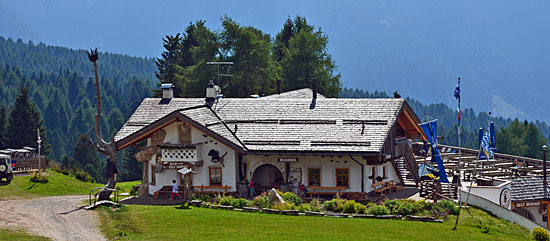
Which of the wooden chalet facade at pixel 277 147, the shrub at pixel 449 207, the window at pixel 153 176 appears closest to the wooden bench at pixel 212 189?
A: the wooden chalet facade at pixel 277 147

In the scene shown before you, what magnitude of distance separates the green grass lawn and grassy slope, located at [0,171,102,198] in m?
9.83

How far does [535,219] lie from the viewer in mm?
41938

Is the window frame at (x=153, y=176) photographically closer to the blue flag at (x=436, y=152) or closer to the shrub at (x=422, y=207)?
the shrub at (x=422, y=207)

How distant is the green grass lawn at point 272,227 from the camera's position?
2673 centimetres

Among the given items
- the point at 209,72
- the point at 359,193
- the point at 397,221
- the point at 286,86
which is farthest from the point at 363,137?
the point at 286,86

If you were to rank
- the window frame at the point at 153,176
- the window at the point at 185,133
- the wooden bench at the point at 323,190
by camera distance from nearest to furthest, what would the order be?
1. the wooden bench at the point at 323,190
2. the window at the point at 185,133
3. the window frame at the point at 153,176

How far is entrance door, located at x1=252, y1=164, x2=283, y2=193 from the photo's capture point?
39.5 meters

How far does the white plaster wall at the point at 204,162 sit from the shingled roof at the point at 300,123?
2.43 ft

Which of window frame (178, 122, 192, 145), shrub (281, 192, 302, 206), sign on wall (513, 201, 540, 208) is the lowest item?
sign on wall (513, 201, 540, 208)

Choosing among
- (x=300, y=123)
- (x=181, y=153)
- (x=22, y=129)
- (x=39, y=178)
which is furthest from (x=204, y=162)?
(x=22, y=129)

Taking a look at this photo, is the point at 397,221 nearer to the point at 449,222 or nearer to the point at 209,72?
the point at 449,222

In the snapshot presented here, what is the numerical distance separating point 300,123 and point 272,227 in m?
12.0

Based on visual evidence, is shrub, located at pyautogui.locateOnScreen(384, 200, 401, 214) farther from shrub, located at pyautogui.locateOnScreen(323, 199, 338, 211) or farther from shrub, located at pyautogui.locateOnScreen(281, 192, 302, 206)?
shrub, located at pyautogui.locateOnScreen(281, 192, 302, 206)

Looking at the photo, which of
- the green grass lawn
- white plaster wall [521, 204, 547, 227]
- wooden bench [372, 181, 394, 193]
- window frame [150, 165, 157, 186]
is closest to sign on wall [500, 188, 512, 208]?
white plaster wall [521, 204, 547, 227]
